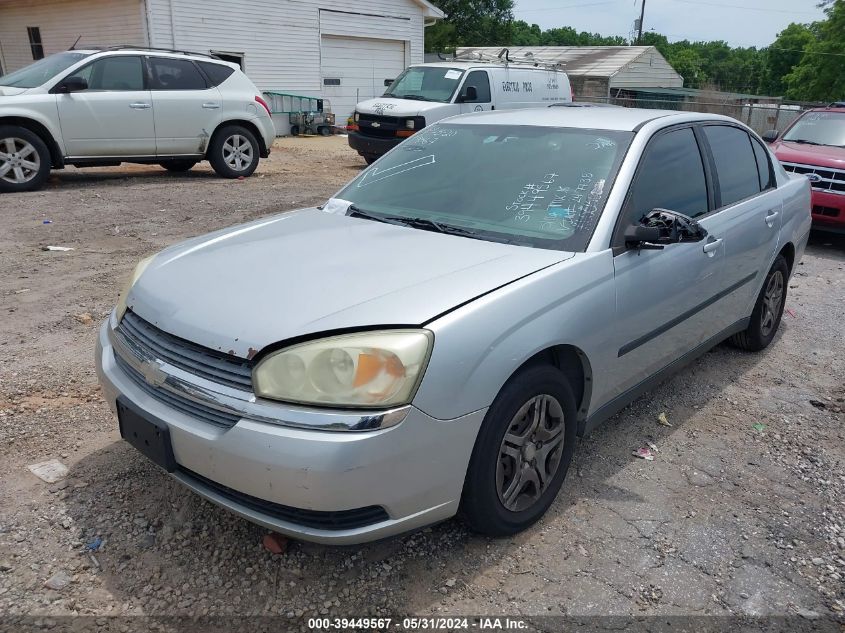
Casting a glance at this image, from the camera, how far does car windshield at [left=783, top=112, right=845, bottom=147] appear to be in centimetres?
936

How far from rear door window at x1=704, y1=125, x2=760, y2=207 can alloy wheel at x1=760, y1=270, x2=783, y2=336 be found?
0.74m

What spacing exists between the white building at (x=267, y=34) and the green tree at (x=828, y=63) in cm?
3377

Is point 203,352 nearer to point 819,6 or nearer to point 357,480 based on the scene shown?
point 357,480

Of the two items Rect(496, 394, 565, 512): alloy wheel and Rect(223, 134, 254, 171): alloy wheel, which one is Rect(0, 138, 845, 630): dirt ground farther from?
Rect(223, 134, 254, 171): alloy wheel

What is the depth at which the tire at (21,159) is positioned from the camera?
898 centimetres

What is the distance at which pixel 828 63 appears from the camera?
4856cm

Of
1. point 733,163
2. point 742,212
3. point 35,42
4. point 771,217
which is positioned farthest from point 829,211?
point 35,42

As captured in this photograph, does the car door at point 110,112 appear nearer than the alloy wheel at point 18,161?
No

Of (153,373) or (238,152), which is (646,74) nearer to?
(238,152)

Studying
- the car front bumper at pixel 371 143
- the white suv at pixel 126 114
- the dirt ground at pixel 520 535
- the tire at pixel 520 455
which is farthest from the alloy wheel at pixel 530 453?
the car front bumper at pixel 371 143

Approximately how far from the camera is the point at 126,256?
6.68 m

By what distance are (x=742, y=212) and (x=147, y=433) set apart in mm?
3570

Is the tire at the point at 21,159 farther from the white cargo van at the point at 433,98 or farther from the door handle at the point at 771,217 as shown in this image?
the door handle at the point at 771,217

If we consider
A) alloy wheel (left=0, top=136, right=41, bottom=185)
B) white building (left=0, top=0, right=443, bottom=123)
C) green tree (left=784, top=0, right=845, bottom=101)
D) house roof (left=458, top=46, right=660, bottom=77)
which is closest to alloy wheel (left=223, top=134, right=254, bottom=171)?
alloy wheel (left=0, top=136, right=41, bottom=185)
